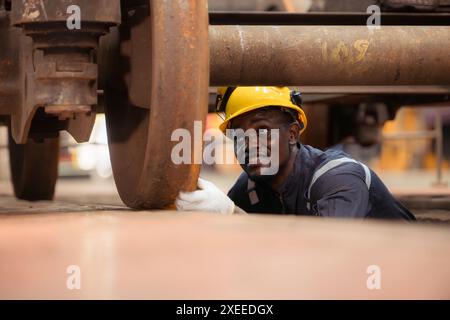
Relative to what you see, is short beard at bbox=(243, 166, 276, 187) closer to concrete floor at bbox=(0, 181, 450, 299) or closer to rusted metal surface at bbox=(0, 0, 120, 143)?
rusted metal surface at bbox=(0, 0, 120, 143)

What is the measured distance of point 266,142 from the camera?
3168mm

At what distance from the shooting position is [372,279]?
1.24 m

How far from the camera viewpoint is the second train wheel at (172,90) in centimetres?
213

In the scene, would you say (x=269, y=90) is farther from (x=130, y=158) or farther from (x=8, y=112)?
(x=8, y=112)

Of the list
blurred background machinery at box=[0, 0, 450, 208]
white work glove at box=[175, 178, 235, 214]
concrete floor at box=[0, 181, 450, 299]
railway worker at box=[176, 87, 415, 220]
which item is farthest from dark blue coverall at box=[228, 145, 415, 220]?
concrete floor at box=[0, 181, 450, 299]

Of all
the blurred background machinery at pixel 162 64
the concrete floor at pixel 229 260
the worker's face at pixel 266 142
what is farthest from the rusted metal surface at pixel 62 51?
the worker's face at pixel 266 142

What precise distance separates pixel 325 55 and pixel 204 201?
2.45ft

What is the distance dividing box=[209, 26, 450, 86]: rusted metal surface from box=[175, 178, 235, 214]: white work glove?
0.45m

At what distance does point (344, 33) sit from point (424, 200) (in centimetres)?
248

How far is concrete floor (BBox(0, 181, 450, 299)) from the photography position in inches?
47.6

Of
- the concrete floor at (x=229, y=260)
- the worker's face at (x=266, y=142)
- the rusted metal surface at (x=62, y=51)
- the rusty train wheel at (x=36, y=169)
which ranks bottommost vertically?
the rusty train wheel at (x=36, y=169)

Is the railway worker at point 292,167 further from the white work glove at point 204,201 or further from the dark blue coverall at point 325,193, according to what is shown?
the white work glove at point 204,201

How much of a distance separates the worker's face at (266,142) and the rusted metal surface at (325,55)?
1.21ft

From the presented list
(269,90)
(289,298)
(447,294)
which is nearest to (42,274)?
(289,298)
